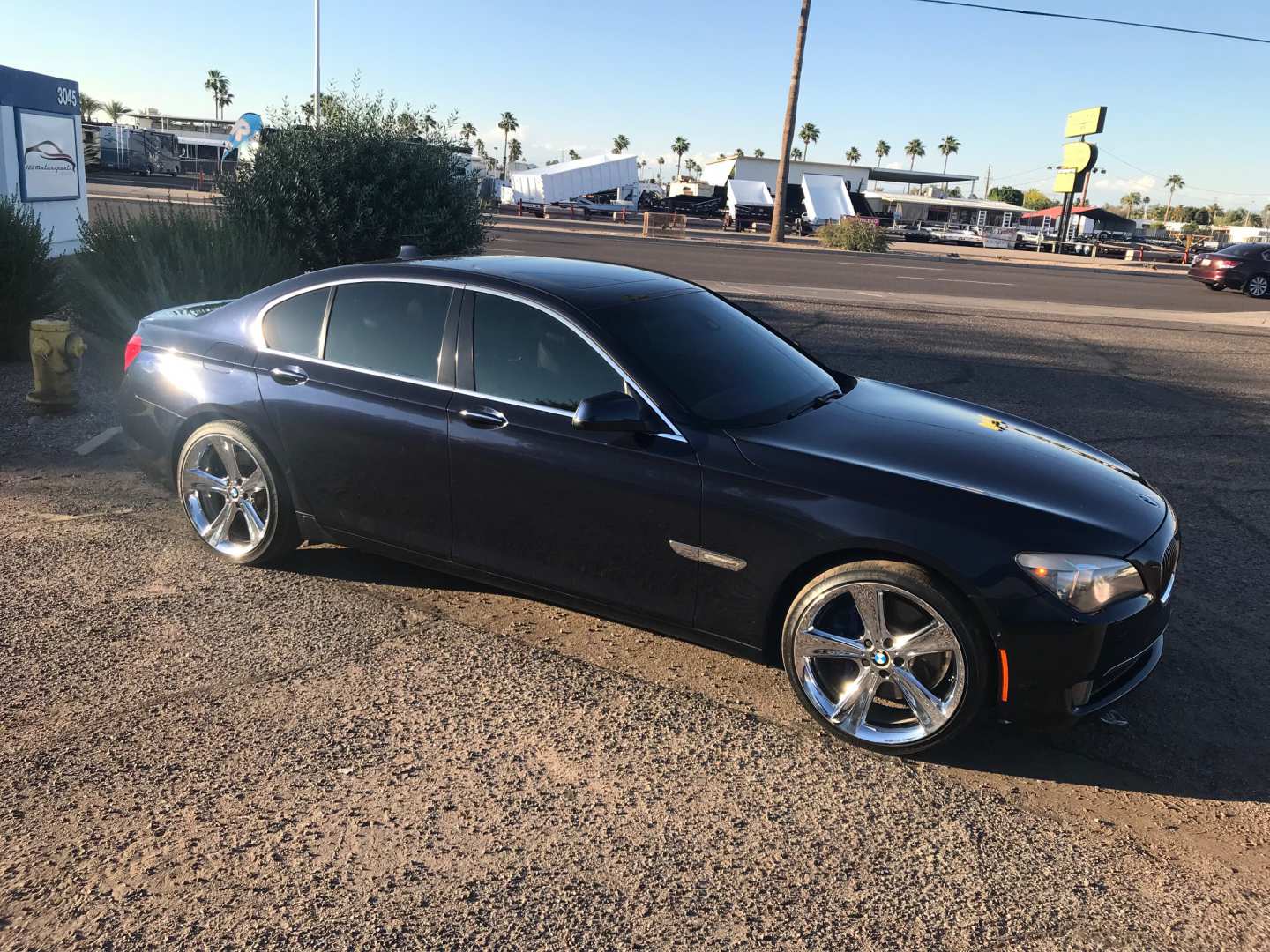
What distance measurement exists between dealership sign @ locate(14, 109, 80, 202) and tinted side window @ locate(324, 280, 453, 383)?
470 inches

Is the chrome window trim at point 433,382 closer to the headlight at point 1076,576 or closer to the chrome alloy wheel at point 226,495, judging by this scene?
the chrome alloy wheel at point 226,495

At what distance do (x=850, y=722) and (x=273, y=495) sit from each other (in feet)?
9.71

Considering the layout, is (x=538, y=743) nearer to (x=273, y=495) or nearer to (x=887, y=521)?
(x=887, y=521)

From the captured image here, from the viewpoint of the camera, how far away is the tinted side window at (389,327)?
4.43 meters

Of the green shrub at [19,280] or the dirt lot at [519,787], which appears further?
the green shrub at [19,280]

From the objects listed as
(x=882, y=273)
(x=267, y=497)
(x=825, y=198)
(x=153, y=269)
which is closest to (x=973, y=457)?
(x=267, y=497)

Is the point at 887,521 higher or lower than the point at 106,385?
higher

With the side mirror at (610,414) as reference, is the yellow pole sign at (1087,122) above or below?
above

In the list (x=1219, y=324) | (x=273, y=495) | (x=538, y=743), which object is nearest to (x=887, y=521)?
(x=538, y=743)

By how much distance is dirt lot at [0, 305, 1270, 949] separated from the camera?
2736mm

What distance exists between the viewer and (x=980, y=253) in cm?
4569

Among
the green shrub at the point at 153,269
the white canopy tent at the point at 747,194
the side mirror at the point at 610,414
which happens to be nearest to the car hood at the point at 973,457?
the side mirror at the point at 610,414

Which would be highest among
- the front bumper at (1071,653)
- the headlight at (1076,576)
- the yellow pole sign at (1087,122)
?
the yellow pole sign at (1087,122)

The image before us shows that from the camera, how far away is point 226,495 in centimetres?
505
